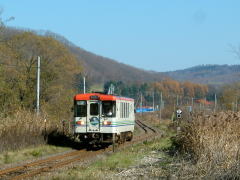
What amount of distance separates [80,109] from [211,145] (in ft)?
36.3

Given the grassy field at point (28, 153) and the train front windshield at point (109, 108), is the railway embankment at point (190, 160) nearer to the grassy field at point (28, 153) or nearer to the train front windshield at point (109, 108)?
the grassy field at point (28, 153)

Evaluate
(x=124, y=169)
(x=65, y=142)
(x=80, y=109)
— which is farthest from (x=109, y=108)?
(x=124, y=169)

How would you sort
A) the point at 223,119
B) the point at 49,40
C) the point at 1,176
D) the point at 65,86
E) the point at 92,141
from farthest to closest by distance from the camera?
the point at 49,40 → the point at 65,86 → the point at 92,141 → the point at 223,119 → the point at 1,176

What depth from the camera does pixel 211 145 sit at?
14914 millimetres

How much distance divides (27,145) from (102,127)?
12.5 ft

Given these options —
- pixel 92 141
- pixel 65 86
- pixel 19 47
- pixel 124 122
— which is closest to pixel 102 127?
pixel 92 141

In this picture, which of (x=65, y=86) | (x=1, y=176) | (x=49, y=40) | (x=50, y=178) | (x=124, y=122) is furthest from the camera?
(x=49, y=40)

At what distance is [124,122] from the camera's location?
27.1 metres

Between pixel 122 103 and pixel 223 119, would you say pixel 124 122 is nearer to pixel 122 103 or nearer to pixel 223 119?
pixel 122 103

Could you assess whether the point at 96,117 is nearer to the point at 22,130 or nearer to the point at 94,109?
the point at 94,109

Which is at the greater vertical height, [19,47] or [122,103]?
[19,47]

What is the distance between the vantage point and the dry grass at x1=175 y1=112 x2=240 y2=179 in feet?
40.9

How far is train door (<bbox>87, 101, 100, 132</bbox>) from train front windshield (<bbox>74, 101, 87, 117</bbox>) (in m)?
0.27

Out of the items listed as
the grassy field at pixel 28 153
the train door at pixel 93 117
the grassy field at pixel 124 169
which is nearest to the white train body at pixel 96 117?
the train door at pixel 93 117
